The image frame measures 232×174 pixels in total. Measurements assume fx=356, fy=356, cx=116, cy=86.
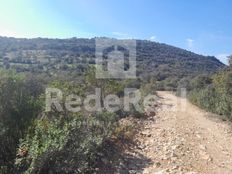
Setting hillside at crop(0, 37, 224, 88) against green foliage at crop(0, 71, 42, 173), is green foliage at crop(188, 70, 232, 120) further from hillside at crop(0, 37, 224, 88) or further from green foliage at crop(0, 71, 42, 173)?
hillside at crop(0, 37, 224, 88)

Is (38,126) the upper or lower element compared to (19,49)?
lower

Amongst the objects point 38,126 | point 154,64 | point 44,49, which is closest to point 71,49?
point 44,49

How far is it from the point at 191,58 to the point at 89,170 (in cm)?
7687

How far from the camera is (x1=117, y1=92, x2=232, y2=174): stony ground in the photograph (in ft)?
29.1

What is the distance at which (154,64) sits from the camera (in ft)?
220

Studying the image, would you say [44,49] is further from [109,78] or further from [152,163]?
[152,163]

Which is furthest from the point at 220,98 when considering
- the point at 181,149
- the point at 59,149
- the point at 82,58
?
the point at 82,58

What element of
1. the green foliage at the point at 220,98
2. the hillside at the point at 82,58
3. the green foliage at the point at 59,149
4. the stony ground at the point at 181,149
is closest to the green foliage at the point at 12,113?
the green foliage at the point at 59,149

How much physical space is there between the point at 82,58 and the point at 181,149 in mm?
49194

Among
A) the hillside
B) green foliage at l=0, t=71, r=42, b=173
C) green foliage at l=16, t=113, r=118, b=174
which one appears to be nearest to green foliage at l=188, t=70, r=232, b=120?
green foliage at l=16, t=113, r=118, b=174

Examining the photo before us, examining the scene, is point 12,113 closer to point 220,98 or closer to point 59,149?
point 59,149

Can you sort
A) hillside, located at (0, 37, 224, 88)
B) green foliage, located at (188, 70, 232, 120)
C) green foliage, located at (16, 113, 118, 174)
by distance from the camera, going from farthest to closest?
hillside, located at (0, 37, 224, 88)
green foliage, located at (188, 70, 232, 120)
green foliage, located at (16, 113, 118, 174)

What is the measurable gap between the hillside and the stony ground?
31.8 meters

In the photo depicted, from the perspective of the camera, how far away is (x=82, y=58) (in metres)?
58.9
